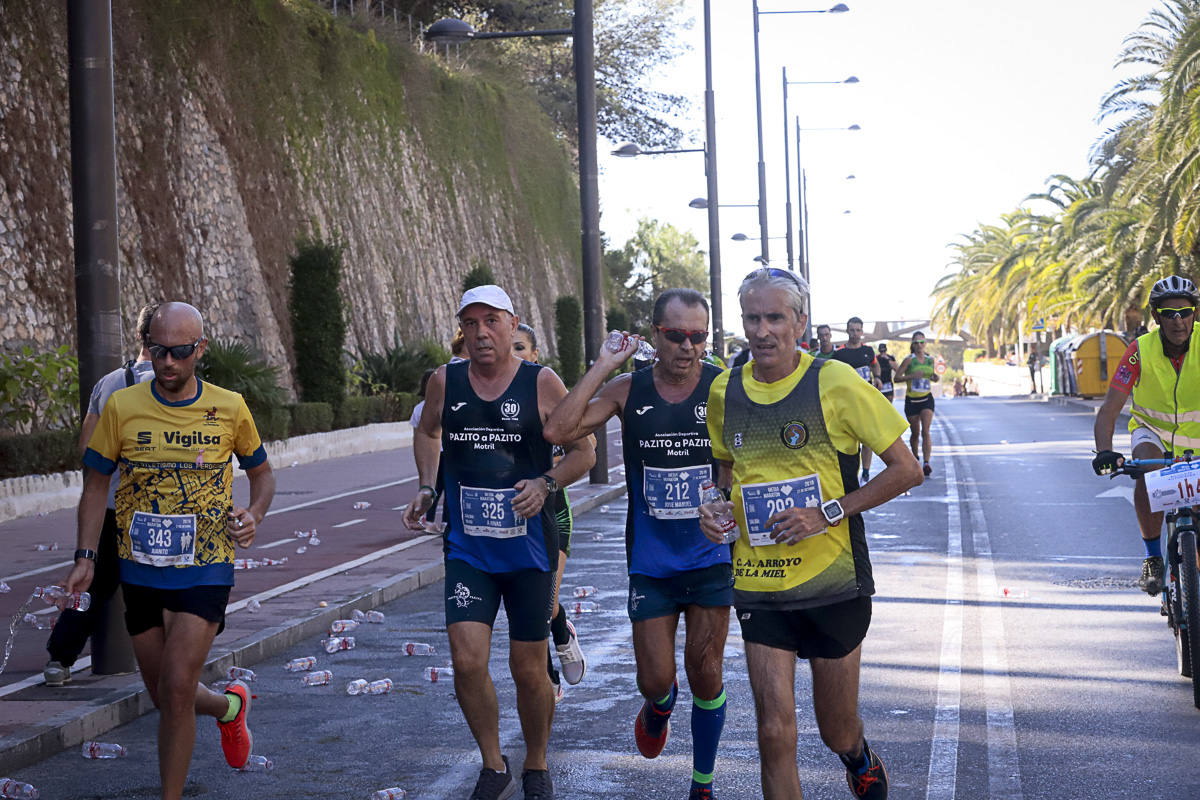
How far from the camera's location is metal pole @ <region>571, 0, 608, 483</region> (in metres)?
20.2

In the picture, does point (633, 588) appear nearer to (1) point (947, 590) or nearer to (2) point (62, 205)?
(1) point (947, 590)

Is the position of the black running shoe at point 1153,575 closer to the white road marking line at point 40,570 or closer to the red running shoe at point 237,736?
the red running shoe at point 237,736

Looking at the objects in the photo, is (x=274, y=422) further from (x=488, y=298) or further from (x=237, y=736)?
(x=488, y=298)

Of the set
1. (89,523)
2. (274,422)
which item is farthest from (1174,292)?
(274,422)

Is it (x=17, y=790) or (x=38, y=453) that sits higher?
(x=38, y=453)

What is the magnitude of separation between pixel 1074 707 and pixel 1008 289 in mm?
70564

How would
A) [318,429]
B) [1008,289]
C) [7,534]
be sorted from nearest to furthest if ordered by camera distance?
[7,534]
[318,429]
[1008,289]

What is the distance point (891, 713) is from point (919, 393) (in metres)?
14.6

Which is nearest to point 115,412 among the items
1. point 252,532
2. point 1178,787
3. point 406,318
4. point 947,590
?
point 252,532

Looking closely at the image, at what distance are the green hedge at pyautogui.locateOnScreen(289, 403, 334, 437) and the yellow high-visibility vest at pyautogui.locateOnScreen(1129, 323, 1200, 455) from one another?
65.6 ft

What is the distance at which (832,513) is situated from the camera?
15.6 feet

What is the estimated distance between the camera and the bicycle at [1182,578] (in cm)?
721

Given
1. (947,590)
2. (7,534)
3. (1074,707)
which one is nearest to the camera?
(1074,707)

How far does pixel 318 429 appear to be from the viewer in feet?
92.2
